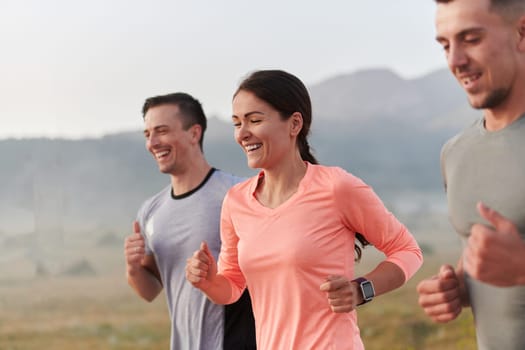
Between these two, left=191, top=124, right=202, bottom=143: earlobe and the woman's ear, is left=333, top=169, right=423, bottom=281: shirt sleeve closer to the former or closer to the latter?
the woman's ear

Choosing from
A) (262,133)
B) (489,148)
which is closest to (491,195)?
(489,148)

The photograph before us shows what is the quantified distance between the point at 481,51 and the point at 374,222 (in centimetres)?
104

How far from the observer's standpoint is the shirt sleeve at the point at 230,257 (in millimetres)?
3369

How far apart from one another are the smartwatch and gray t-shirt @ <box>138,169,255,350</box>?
1.22 m

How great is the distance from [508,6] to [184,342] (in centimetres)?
255

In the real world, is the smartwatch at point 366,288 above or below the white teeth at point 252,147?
below

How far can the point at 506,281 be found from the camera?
2.06 metres

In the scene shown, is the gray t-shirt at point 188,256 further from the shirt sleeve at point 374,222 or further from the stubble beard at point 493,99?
the stubble beard at point 493,99

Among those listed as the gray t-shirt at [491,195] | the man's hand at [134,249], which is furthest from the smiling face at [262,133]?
the man's hand at [134,249]

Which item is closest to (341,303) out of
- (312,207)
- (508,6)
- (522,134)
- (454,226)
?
(312,207)

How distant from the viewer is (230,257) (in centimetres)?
338

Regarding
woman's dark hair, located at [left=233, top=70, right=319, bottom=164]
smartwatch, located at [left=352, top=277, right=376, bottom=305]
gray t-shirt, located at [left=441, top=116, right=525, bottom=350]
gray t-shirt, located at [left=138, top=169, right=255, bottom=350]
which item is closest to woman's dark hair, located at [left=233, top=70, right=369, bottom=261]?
woman's dark hair, located at [left=233, top=70, right=319, bottom=164]

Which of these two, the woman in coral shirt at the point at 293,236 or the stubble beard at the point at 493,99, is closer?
the stubble beard at the point at 493,99

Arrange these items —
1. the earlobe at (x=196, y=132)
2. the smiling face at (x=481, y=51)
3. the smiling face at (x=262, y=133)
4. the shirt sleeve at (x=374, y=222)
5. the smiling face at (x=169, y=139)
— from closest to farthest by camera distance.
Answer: the smiling face at (x=481, y=51)
the shirt sleeve at (x=374, y=222)
the smiling face at (x=262, y=133)
the smiling face at (x=169, y=139)
the earlobe at (x=196, y=132)
